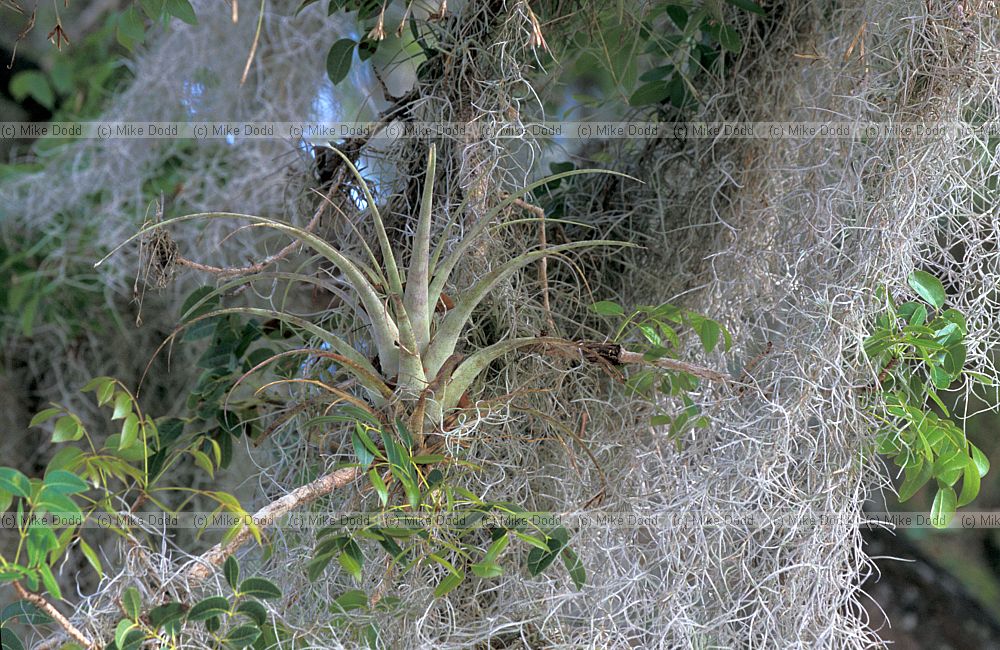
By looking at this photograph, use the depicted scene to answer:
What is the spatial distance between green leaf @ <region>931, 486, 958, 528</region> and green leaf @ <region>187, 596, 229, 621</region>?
2.09 feet

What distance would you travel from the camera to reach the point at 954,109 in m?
0.88

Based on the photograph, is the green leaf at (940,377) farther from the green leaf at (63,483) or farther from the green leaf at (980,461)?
the green leaf at (63,483)

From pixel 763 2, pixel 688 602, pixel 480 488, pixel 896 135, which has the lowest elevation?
pixel 688 602

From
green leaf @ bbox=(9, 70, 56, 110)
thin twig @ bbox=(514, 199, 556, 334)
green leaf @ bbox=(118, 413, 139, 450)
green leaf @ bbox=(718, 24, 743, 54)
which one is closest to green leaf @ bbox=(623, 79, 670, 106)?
green leaf @ bbox=(718, 24, 743, 54)

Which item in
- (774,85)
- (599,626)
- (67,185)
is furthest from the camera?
(67,185)

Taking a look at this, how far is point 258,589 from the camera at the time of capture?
26.4 inches

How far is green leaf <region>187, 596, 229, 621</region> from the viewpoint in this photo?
2.07ft

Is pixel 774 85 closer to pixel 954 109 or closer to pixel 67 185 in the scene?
pixel 954 109

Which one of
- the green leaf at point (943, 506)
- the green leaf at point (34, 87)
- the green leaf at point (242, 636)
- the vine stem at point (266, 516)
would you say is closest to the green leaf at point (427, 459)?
the vine stem at point (266, 516)

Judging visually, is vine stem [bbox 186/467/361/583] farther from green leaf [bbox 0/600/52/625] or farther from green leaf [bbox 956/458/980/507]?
green leaf [bbox 956/458/980/507]

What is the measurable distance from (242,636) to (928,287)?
694mm

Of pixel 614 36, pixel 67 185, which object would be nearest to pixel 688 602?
pixel 614 36

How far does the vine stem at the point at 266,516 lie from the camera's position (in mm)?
690

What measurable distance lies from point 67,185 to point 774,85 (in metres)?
1.28
